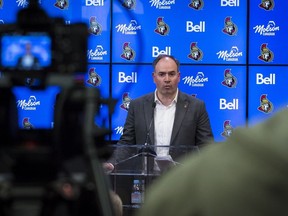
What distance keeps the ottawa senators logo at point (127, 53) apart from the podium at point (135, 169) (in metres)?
2.94

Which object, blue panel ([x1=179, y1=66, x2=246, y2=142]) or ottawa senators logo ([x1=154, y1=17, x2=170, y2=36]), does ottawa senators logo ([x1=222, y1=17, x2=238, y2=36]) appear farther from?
ottawa senators logo ([x1=154, y1=17, x2=170, y2=36])

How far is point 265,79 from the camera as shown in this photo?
646 cm

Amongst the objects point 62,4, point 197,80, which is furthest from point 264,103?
point 62,4

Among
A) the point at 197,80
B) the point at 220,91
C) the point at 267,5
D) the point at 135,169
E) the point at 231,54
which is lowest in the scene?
the point at 135,169

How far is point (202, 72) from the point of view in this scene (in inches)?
255

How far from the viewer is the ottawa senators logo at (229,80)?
6473 mm

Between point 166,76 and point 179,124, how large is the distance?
52cm

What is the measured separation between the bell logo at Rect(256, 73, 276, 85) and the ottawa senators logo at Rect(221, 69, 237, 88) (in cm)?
24

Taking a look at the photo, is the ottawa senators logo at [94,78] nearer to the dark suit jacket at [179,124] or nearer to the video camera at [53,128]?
the dark suit jacket at [179,124]

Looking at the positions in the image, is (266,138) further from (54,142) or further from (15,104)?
(15,104)

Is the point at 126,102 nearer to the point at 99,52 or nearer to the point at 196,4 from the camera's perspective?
the point at 99,52

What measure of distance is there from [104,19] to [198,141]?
97.1 inches

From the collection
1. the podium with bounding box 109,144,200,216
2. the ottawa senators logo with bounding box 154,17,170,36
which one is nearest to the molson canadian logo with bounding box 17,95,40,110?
the ottawa senators logo with bounding box 154,17,170,36

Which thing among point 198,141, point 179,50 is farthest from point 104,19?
point 198,141
